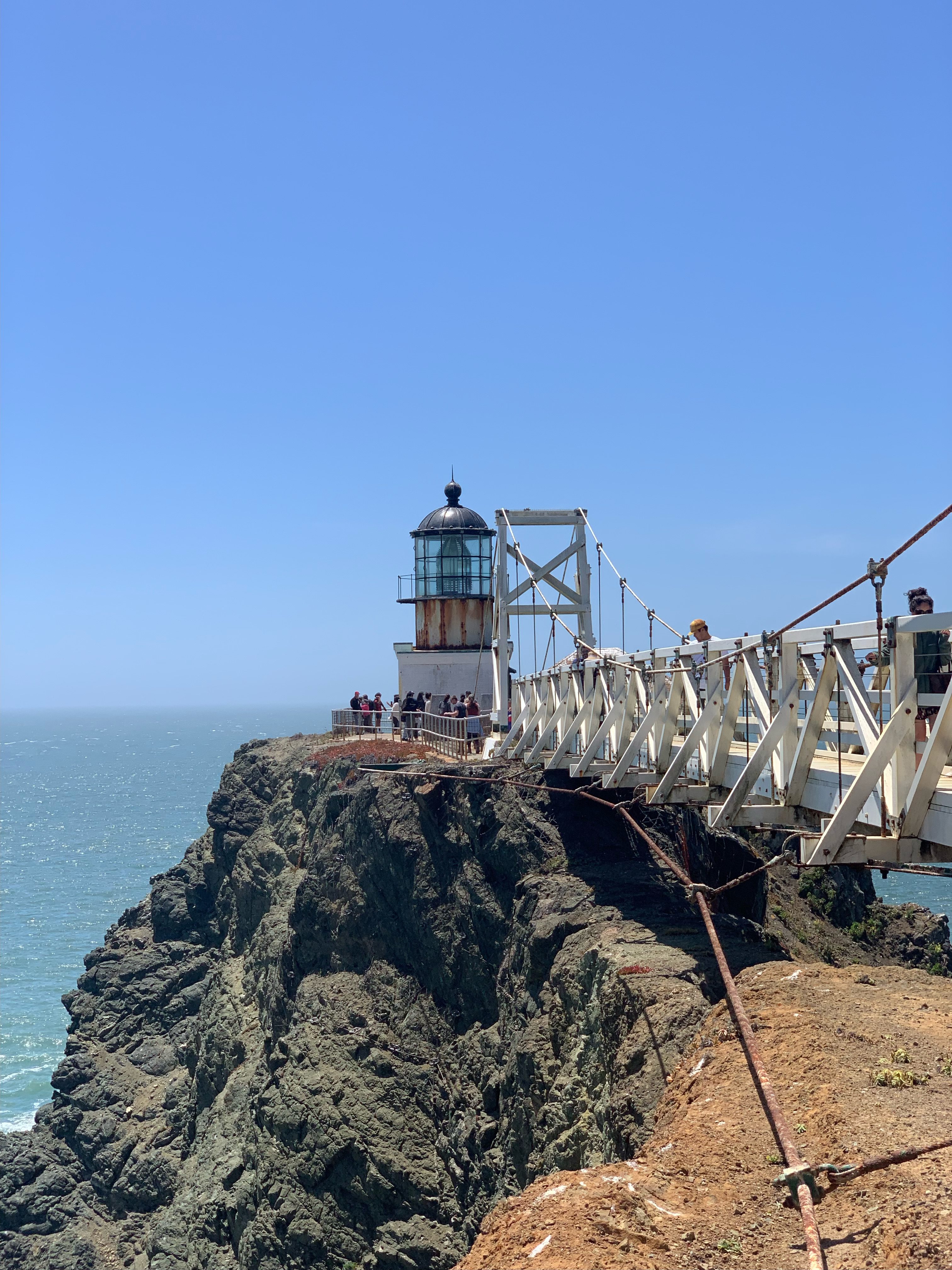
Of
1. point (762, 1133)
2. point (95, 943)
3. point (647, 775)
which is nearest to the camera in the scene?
point (762, 1133)

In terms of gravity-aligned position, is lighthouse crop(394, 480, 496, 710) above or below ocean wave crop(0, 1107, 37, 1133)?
above

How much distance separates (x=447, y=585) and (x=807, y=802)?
89.8ft

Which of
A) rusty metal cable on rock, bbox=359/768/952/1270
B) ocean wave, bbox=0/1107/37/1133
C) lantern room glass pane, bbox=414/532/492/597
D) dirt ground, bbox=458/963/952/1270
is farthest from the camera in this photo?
lantern room glass pane, bbox=414/532/492/597

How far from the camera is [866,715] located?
766cm

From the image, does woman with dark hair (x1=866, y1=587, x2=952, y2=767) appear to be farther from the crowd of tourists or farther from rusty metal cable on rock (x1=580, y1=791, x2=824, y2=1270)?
the crowd of tourists

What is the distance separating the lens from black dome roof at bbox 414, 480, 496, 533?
36.2 meters

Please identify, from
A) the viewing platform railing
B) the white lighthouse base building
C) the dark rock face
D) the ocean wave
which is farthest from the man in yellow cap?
the ocean wave

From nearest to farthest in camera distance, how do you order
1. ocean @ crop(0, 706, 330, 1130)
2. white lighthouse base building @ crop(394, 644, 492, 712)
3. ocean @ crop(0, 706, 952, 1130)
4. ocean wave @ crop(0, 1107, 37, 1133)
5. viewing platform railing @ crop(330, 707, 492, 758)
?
viewing platform railing @ crop(330, 707, 492, 758)
ocean wave @ crop(0, 1107, 37, 1133)
white lighthouse base building @ crop(394, 644, 492, 712)
ocean @ crop(0, 706, 330, 1130)
ocean @ crop(0, 706, 952, 1130)

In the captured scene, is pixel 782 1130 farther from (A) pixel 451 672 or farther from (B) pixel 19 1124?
(B) pixel 19 1124

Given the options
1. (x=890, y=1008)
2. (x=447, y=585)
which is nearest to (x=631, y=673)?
(x=890, y=1008)

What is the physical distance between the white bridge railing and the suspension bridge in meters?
0.02

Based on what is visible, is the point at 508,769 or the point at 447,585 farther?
the point at 447,585

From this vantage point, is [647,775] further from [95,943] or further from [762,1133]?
[95,943]

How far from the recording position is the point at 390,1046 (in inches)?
767
